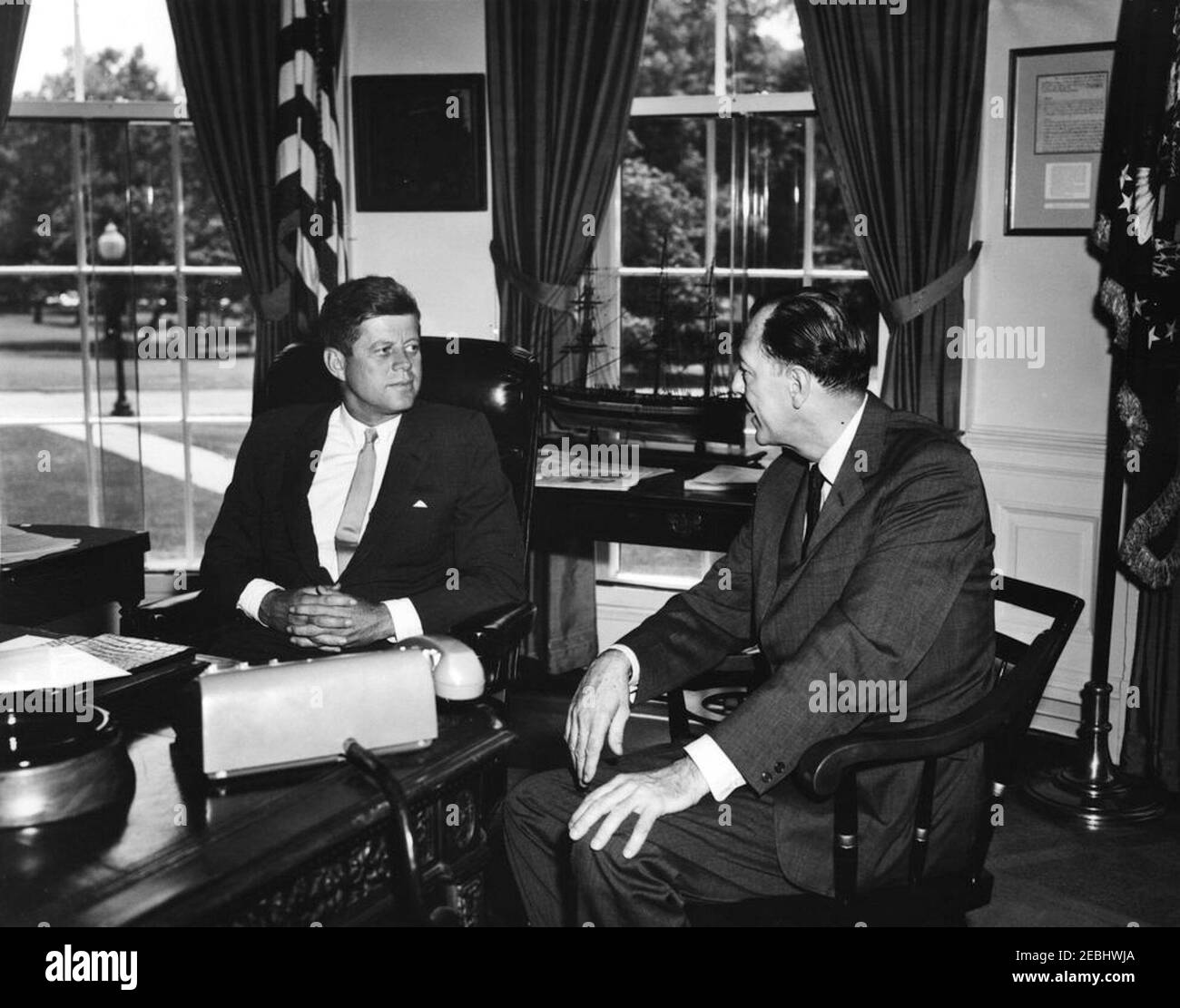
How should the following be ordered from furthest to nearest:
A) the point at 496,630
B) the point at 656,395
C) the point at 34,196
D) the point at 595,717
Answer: the point at 34,196
the point at 656,395
the point at 496,630
the point at 595,717

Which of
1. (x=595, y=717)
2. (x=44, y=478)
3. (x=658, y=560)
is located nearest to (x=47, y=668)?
(x=595, y=717)

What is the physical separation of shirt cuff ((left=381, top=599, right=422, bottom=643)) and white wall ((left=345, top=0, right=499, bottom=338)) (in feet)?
7.22

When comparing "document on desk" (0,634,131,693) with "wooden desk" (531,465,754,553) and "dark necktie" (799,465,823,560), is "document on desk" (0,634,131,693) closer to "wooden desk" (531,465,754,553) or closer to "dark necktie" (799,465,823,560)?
"dark necktie" (799,465,823,560)

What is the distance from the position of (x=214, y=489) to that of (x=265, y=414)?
9.17 metres

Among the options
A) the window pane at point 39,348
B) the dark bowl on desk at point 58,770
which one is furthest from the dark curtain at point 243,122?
the window pane at point 39,348

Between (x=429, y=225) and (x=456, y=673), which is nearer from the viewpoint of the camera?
(x=456, y=673)

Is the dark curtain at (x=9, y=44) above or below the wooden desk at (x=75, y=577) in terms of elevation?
above

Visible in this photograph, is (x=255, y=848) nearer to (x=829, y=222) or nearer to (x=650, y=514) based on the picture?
(x=650, y=514)

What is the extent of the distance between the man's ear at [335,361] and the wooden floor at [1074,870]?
134cm

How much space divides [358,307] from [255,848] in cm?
166

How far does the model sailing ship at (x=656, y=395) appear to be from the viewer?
13.5ft

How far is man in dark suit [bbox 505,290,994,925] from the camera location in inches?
76.4

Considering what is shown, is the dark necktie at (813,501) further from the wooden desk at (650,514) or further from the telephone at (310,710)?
the wooden desk at (650,514)

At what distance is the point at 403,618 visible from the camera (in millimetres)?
2770
